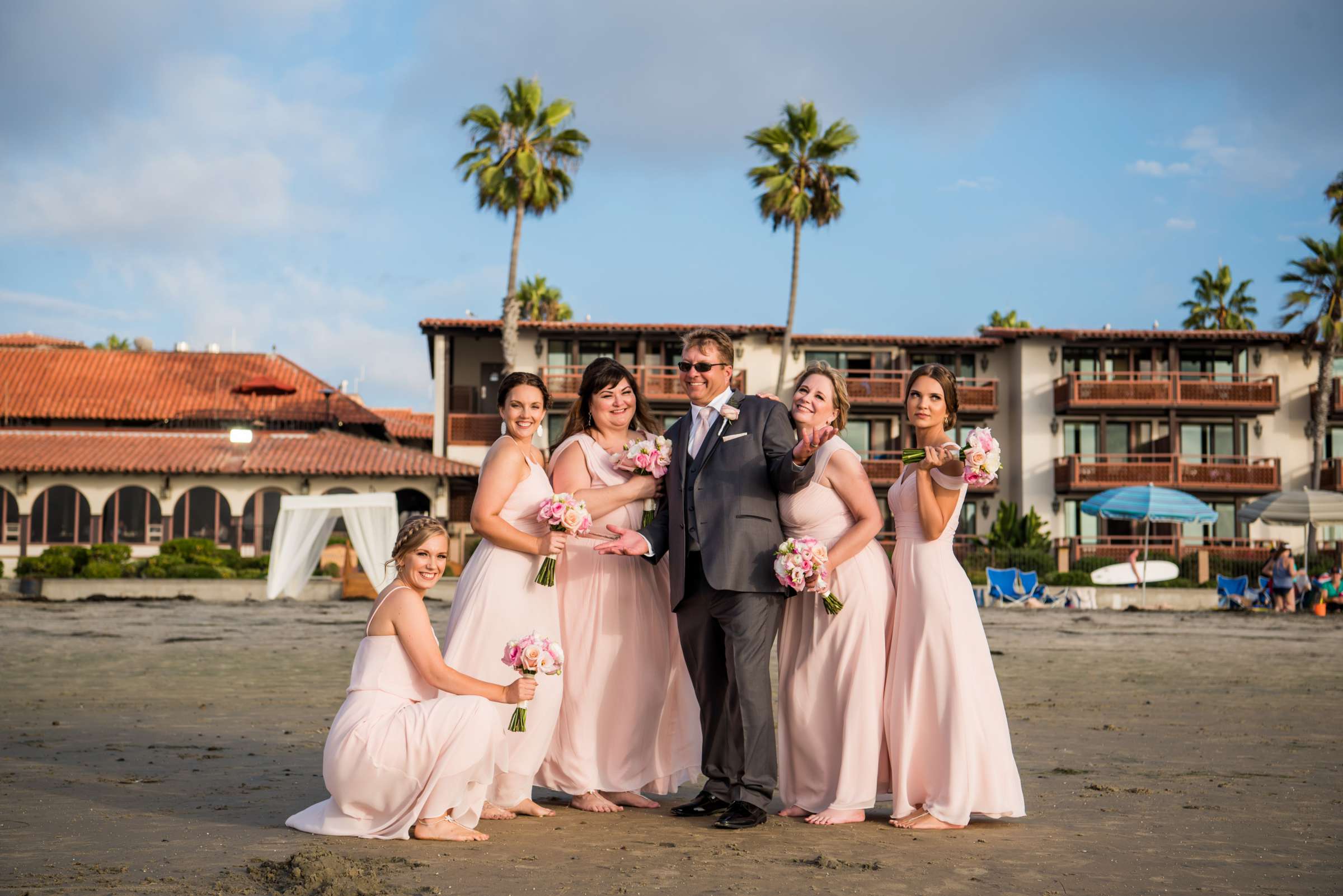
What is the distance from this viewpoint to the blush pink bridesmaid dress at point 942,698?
5438 mm

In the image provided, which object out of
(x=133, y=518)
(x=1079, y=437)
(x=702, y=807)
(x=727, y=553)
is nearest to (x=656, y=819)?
(x=702, y=807)

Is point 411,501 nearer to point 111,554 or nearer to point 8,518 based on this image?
point 111,554

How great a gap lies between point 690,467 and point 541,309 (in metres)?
53.4

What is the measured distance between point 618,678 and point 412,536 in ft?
4.30

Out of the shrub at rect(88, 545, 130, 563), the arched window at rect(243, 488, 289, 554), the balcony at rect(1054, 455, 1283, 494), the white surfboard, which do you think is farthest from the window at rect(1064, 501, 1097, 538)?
the shrub at rect(88, 545, 130, 563)

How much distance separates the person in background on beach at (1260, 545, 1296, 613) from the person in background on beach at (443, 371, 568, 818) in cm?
2727

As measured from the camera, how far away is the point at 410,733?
198 inches

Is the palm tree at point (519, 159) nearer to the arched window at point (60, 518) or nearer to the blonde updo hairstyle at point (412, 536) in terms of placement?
the arched window at point (60, 518)

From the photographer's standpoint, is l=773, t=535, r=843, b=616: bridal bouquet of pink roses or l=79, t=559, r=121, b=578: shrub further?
l=79, t=559, r=121, b=578: shrub

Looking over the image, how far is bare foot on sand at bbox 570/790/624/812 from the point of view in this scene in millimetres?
5852

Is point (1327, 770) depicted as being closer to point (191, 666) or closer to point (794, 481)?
point (794, 481)

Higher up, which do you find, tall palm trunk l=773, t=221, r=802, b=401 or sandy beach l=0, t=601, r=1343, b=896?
tall palm trunk l=773, t=221, r=802, b=401

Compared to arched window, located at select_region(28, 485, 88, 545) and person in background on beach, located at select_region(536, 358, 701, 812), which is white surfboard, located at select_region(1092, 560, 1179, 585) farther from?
arched window, located at select_region(28, 485, 88, 545)

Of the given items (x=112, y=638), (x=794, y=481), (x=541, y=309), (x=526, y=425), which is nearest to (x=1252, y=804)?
(x=794, y=481)
